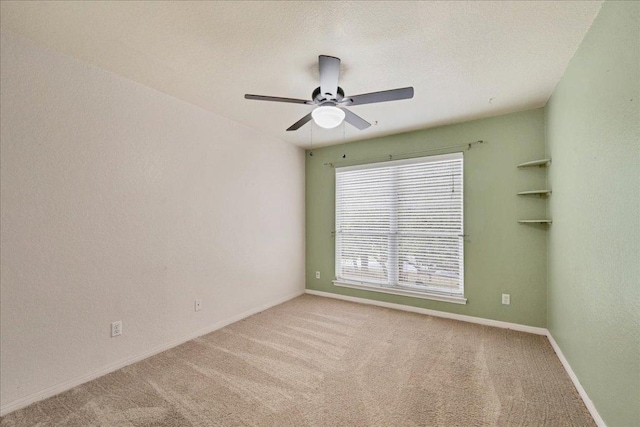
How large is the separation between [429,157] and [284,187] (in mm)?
2155

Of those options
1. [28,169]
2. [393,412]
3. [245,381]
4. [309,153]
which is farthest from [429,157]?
[28,169]

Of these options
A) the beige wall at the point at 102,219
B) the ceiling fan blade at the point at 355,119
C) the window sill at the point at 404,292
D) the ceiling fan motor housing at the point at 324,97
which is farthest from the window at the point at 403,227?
the ceiling fan motor housing at the point at 324,97

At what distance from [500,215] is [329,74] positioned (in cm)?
265

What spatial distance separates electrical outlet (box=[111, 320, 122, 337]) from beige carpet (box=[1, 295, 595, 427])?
0.31 m

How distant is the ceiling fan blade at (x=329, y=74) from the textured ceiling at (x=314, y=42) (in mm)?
136

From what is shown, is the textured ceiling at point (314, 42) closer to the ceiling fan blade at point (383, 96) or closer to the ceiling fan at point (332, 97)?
the ceiling fan at point (332, 97)

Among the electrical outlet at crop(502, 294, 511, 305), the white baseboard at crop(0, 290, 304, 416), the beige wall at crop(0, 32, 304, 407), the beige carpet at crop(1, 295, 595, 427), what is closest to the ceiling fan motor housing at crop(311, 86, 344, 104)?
the beige wall at crop(0, 32, 304, 407)

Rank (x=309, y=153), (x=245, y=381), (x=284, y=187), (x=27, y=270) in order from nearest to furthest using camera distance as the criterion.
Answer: (x=27, y=270) < (x=245, y=381) < (x=284, y=187) < (x=309, y=153)

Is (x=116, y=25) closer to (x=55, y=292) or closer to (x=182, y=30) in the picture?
(x=182, y=30)

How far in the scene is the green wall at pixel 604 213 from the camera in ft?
4.50

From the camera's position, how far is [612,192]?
5.20ft

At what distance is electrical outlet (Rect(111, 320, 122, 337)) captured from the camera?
2.37 metres

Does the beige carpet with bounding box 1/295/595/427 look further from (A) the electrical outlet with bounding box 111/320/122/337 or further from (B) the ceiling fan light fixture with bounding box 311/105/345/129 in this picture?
(B) the ceiling fan light fixture with bounding box 311/105/345/129

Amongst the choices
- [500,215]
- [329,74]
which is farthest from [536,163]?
[329,74]
